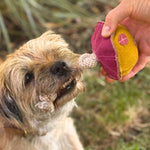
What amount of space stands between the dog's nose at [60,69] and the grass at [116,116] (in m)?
1.21

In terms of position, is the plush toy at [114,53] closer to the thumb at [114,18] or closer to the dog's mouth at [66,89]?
the thumb at [114,18]

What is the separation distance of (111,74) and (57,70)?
0.35m

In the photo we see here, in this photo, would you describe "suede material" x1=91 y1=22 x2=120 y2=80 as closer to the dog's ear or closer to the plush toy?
the plush toy

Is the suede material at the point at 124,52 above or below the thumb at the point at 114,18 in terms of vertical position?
below

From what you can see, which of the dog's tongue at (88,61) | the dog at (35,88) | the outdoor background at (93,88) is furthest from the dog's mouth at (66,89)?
the outdoor background at (93,88)

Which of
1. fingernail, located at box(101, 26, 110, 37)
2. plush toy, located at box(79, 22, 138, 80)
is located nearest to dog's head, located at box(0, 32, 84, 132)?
plush toy, located at box(79, 22, 138, 80)

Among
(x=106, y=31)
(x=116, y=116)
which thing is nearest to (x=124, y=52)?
(x=106, y=31)

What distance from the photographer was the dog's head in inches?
74.4

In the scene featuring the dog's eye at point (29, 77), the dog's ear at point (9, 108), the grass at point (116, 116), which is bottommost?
the grass at point (116, 116)

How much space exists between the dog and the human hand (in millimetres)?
354

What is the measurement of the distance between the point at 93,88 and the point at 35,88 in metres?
1.60

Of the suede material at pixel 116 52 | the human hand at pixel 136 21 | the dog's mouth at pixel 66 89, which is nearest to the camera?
the suede material at pixel 116 52

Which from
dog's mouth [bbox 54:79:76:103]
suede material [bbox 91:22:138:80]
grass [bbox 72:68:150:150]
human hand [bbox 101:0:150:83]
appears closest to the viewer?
suede material [bbox 91:22:138:80]

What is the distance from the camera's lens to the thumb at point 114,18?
1.78 metres
